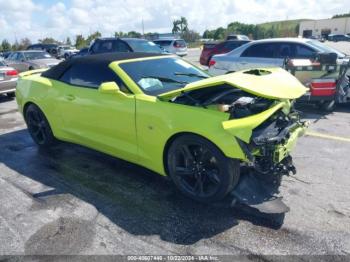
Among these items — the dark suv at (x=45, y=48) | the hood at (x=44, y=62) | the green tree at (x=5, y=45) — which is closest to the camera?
the hood at (x=44, y=62)

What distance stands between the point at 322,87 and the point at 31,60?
1203 cm

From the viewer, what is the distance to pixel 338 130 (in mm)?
5992

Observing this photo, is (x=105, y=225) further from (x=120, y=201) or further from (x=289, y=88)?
(x=289, y=88)

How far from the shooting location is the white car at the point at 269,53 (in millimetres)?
7941

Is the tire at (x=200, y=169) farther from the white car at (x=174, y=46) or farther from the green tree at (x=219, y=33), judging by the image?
the green tree at (x=219, y=33)

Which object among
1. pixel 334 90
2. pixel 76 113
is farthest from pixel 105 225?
pixel 334 90

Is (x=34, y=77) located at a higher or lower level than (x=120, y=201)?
higher

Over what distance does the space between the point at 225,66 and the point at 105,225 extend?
673 centimetres

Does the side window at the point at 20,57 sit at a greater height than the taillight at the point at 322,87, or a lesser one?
lesser

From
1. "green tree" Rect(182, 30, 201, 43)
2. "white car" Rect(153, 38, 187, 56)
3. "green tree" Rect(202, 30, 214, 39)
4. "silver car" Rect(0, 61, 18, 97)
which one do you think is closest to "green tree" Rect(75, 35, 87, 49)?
"green tree" Rect(182, 30, 201, 43)

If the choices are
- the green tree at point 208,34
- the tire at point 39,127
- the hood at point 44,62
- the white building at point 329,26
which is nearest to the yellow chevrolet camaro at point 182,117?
the tire at point 39,127

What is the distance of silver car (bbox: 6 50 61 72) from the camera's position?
13.4 metres

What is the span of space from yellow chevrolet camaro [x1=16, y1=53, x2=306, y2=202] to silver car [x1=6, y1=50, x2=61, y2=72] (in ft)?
31.4

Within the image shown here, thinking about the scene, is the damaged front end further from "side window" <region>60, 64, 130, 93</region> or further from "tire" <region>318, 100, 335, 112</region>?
"tire" <region>318, 100, 335, 112</region>
